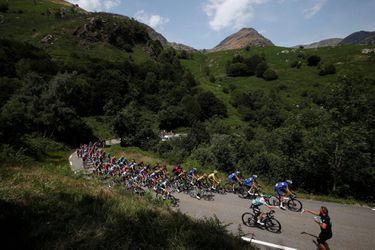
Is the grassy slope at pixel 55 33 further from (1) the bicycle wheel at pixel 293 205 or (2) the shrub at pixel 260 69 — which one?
(1) the bicycle wheel at pixel 293 205

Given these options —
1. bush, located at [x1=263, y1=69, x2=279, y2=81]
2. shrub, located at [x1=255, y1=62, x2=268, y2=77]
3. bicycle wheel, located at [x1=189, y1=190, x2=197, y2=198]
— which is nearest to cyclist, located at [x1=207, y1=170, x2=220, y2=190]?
bicycle wheel, located at [x1=189, y1=190, x2=197, y2=198]

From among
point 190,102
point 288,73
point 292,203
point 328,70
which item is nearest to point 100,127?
point 190,102

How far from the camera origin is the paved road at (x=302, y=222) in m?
9.79

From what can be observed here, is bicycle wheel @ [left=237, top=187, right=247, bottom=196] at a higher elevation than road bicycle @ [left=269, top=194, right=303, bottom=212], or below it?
below

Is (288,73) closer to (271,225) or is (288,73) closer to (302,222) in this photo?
(302,222)

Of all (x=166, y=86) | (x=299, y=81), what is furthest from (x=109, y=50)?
(x=299, y=81)

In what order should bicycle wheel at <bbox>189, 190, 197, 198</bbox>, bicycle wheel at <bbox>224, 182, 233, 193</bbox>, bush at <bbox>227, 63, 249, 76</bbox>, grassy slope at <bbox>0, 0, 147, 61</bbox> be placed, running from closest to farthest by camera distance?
bicycle wheel at <bbox>189, 190, 197, 198</bbox> → bicycle wheel at <bbox>224, 182, 233, 193</bbox> → grassy slope at <bbox>0, 0, 147, 61</bbox> → bush at <bbox>227, 63, 249, 76</bbox>

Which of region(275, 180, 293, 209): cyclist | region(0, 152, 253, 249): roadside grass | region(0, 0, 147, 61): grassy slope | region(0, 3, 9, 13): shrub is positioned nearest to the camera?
region(0, 152, 253, 249): roadside grass

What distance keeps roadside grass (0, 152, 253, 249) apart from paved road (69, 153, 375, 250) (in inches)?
141

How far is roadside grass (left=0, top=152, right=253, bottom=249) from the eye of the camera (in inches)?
213

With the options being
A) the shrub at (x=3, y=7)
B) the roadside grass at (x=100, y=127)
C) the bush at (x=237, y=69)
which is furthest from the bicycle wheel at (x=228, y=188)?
the shrub at (x=3, y=7)

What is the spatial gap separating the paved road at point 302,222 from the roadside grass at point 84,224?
3588mm

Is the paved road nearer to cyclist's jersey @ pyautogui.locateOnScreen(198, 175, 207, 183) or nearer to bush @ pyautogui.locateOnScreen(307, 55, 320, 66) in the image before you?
cyclist's jersey @ pyautogui.locateOnScreen(198, 175, 207, 183)

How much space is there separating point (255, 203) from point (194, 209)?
426cm
